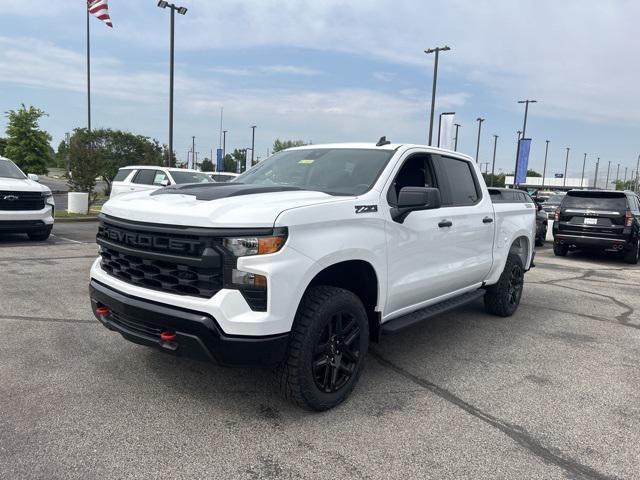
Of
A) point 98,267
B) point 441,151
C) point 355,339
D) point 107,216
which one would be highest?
point 441,151

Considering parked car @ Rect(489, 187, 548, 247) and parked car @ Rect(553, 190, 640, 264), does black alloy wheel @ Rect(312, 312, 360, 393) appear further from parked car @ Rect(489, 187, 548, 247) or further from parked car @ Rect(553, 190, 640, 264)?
parked car @ Rect(553, 190, 640, 264)

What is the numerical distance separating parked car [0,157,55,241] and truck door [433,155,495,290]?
845 centimetres

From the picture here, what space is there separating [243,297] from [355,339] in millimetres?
1021

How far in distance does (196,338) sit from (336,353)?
1.00m

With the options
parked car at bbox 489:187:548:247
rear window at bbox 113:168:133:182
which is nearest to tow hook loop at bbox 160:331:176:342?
parked car at bbox 489:187:548:247

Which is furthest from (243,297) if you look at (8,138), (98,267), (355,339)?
(8,138)

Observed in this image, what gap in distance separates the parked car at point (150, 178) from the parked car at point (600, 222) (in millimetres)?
9628

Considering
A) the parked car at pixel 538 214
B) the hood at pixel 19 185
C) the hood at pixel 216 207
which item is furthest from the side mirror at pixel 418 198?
the hood at pixel 19 185

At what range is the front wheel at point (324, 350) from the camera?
3.22 m

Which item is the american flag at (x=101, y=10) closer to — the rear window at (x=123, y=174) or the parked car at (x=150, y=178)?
the rear window at (x=123, y=174)

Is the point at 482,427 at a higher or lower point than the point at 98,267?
lower

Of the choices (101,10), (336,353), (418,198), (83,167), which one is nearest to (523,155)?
→ (101,10)

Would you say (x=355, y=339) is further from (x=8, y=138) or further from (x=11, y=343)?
(x=8, y=138)

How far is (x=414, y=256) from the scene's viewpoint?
4.16 m
